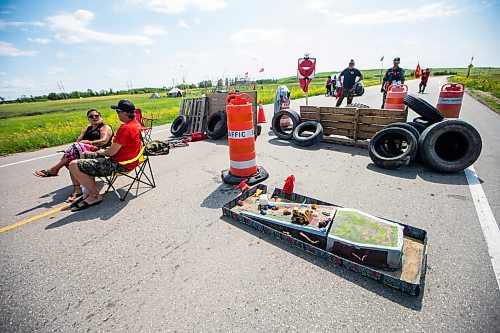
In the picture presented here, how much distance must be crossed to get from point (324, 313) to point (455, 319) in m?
1.05

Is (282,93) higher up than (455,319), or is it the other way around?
(282,93)

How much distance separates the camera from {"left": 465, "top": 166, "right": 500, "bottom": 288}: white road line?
2578 mm

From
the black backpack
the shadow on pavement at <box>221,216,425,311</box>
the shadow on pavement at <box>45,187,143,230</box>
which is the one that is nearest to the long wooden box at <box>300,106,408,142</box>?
the black backpack

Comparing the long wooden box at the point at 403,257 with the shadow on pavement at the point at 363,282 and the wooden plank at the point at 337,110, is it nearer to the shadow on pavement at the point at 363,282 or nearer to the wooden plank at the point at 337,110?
the shadow on pavement at the point at 363,282

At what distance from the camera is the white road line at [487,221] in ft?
8.46

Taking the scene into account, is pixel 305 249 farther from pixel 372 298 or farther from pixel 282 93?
pixel 282 93

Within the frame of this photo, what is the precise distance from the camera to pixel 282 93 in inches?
374

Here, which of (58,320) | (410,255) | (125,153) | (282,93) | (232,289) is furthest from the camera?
(282,93)

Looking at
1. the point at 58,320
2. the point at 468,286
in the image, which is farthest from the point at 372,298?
the point at 58,320

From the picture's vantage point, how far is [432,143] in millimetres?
4984

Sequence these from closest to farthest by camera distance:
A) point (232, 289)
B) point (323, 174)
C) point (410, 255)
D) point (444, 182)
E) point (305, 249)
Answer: point (232, 289)
point (410, 255)
point (305, 249)
point (444, 182)
point (323, 174)

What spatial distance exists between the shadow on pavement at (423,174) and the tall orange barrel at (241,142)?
264cm

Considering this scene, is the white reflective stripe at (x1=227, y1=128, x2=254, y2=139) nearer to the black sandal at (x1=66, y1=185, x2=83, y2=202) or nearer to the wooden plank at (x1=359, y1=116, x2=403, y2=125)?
the black sandal at (x1=66, y1=185, x2=83, y2=202)

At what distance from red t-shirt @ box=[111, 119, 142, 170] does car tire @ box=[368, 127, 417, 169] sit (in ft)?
16.4
